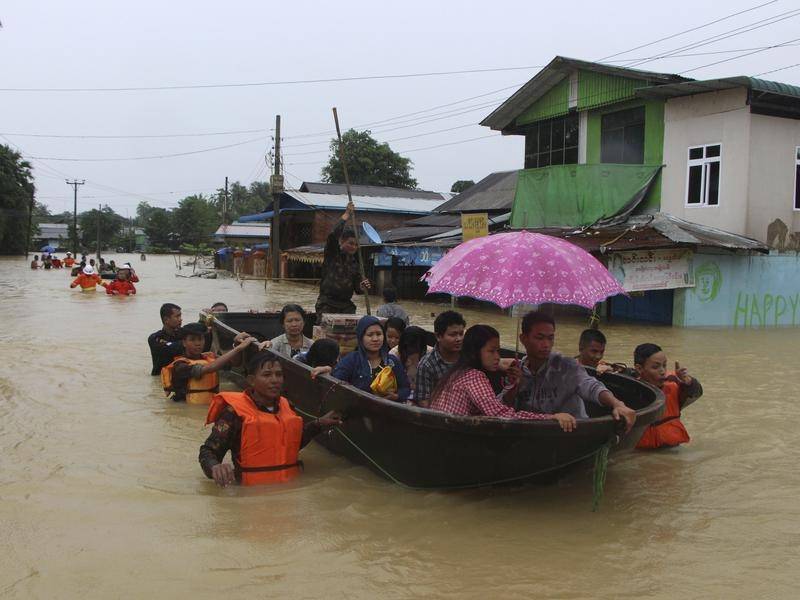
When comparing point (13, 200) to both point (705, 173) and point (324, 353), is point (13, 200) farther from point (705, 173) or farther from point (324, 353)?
point (324, 353)

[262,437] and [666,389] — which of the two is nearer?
[262,437]

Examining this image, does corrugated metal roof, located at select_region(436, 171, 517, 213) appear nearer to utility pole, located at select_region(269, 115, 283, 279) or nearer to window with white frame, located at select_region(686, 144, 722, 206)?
utility pole, located at select_region(269, 115, 283, 279)

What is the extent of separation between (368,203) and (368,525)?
26950 millimetres

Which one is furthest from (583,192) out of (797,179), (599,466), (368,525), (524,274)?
(368,525)

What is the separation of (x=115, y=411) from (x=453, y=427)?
15.5ft

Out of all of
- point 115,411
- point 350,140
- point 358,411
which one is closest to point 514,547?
point 358,411

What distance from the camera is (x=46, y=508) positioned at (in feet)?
15.7

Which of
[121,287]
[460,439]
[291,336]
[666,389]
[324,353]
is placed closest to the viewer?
[460,439]

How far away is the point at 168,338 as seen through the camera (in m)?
8.13

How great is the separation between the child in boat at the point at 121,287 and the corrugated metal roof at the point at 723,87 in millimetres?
15183

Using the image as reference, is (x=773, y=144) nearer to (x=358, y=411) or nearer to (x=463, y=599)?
(x=358, y=411)

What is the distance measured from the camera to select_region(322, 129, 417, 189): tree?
1586 inches

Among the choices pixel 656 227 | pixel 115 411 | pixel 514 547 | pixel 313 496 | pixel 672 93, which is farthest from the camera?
pixel 672 93

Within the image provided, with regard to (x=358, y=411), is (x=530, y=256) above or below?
above
